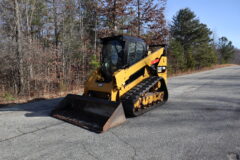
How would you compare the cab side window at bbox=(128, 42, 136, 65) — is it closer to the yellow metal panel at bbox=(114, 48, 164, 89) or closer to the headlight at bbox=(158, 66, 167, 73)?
the yellow metal panel at bbox=(114, 48, 164, 89)

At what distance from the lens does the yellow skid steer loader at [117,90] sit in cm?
414

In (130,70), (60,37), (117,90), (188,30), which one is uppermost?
(188,30)

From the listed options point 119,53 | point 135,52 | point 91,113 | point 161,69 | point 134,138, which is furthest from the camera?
point 161,69

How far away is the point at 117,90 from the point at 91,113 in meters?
0.95

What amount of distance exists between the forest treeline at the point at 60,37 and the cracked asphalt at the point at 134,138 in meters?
4.29

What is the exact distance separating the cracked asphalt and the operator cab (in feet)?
5.46

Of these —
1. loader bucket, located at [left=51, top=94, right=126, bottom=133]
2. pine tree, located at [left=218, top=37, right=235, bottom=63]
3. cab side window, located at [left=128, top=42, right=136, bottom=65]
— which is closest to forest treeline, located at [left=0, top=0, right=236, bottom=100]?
loader bucket, located at [left=51, top=94, right=126, bottom=133]

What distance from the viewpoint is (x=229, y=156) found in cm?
269

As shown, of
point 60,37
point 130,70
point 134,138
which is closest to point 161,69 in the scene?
point 130,70

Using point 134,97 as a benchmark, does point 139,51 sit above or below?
above

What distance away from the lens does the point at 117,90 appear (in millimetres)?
4520

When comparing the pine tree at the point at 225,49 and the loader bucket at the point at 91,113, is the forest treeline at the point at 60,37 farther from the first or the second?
the pine tree at the point at 225,49

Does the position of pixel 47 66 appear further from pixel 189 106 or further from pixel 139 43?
pixel 189 106

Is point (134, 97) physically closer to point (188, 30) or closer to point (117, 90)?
point (117, 90)
